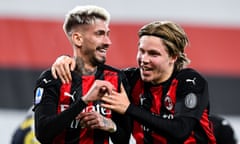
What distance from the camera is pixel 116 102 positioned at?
2926 millimetres

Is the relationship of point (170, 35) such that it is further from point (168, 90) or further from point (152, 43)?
point (168, 90)

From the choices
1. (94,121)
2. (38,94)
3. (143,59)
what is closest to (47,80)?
(38,94)

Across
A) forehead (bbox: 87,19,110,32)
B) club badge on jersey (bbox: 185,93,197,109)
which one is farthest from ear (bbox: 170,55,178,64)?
forehead (bbox: 87,19,110,32)

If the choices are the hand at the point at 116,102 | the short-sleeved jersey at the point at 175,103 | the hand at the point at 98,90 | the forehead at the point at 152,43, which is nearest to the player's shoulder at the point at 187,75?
the short-sleeved jersey at the point at 175,103

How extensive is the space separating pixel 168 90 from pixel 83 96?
19.6 inches

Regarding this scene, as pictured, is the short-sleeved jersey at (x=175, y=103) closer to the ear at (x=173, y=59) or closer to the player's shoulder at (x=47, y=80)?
the ear at (x=173, y=59)

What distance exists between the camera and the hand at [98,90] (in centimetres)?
281

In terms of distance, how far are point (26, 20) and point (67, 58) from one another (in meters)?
3.34

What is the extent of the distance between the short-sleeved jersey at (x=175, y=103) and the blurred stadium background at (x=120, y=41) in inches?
123

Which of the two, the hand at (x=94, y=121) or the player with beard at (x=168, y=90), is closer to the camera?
the hand at (x=94, y=121)

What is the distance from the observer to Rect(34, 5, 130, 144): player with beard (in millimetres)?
2908

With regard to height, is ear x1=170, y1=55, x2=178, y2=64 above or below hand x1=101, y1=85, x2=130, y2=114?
above

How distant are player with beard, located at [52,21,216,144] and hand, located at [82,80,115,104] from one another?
250 millimetres

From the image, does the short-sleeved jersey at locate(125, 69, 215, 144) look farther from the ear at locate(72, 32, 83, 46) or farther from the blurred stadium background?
the blurred stadium background
